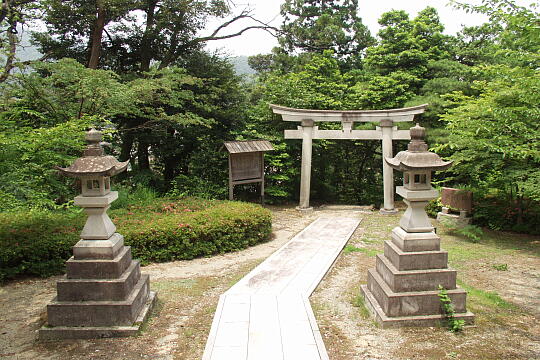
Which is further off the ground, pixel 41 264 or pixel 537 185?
pixel 537 185

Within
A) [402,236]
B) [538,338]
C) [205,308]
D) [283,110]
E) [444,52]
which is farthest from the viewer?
[444,52]

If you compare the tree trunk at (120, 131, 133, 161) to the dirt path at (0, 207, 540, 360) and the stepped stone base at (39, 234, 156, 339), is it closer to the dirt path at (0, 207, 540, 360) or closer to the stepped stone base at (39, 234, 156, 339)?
the dirt path at (0, 207, 540, 360)

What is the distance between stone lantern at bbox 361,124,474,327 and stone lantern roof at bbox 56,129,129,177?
4.09 m

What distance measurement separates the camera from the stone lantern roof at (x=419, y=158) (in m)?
5.25

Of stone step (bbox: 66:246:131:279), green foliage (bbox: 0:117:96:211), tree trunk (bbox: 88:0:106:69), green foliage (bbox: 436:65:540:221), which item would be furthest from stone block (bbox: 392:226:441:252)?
tree trunk (bbox: 88:0:106:69)

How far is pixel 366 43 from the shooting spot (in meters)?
22.2

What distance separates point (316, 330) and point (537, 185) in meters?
6.62

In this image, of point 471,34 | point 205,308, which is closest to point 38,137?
point 205,308

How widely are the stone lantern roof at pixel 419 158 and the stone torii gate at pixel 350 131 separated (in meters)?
8.11

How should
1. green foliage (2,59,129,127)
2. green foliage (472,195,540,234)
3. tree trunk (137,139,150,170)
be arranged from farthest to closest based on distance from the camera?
tree trunk (137,139,150,170) → green foliage (472,195,540,234) → green foliage (2,59,129,127)

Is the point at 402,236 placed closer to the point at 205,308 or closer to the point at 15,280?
the point at 205,308

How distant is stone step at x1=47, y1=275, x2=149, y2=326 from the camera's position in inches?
188

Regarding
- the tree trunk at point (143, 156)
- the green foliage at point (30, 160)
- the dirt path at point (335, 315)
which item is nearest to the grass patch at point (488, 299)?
the dirt path at point (335, 315)

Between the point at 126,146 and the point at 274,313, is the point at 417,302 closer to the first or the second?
the point at 274,313
